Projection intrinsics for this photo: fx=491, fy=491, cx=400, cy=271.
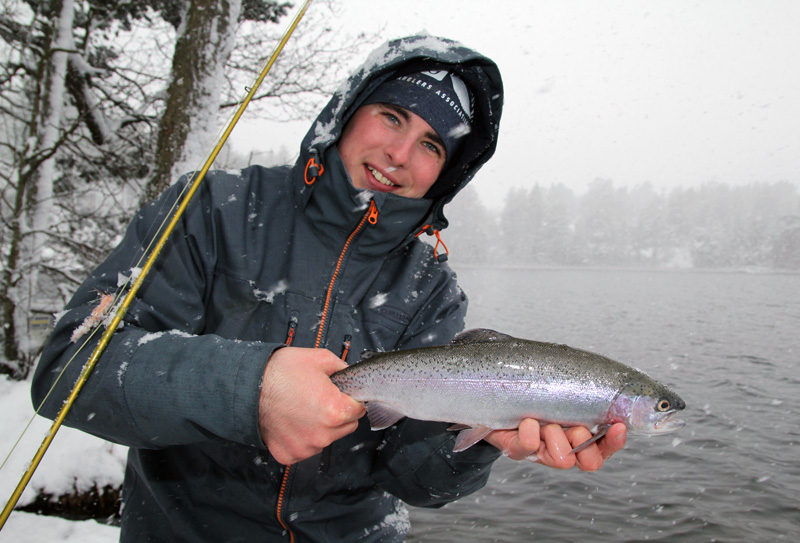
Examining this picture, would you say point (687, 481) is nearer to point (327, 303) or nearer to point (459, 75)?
point (459, 75)

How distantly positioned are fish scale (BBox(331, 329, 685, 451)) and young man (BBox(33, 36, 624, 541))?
141mm

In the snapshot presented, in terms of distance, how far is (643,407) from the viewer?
8.43 ft

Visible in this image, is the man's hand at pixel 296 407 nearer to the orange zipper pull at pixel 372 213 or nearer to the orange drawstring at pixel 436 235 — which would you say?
the orange zipper pull at pixel 372 213

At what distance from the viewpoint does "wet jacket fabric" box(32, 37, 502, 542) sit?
2.18m

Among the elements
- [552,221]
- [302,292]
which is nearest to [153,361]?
[302,292]

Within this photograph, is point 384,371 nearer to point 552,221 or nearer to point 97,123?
point 97,123

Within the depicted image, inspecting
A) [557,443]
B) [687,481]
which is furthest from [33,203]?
[687,481]

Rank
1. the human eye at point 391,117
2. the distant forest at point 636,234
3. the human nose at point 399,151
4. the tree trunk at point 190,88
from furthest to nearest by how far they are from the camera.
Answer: the distant forest at point 636,234, the tree trunk at point 190,88, the human eye at point 391,117, the human nose at point 399,151

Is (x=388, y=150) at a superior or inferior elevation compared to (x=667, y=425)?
superior

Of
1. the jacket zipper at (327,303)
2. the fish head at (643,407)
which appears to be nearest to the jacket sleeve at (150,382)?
the jacket zipper at (327,303)

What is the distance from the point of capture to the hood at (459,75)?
9.03 ft

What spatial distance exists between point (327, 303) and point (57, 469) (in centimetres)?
524

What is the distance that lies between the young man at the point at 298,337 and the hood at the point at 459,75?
0.06 ft

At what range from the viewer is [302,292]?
99.4 inches
